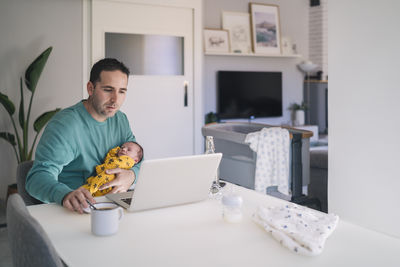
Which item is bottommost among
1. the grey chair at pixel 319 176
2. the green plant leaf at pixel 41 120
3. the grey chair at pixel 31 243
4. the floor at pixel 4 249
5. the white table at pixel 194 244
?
the floor at pixel 4 249

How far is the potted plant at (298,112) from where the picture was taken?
6473 mm

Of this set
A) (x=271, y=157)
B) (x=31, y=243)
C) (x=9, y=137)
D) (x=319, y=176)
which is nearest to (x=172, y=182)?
(x=31, y=243)

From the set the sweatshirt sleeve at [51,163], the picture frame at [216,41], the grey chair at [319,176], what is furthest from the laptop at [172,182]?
the picture frame at [216,41]

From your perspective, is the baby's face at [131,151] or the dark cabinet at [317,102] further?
the dark cabinet at [317,102]

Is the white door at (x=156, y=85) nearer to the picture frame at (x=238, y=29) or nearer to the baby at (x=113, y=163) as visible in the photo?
the picture frame at (x=238, y=29)

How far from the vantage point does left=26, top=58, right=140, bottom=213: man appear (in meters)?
1.60

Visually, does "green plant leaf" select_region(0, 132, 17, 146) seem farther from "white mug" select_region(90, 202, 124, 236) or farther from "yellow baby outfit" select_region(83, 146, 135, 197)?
"white mug" select_region(90, 202, 124, 236)

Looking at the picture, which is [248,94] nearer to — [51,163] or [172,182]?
[51,163]

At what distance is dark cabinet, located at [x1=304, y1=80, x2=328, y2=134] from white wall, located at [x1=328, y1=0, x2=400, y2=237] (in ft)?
14.2

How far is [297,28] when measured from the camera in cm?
668

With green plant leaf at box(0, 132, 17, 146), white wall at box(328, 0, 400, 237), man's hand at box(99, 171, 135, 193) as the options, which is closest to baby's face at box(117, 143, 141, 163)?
man's hand at box(99, 171, 135, 193)

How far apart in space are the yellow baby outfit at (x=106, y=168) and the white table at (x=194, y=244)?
1.27ft

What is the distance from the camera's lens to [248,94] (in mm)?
6160

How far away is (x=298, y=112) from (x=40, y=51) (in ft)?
13.0
